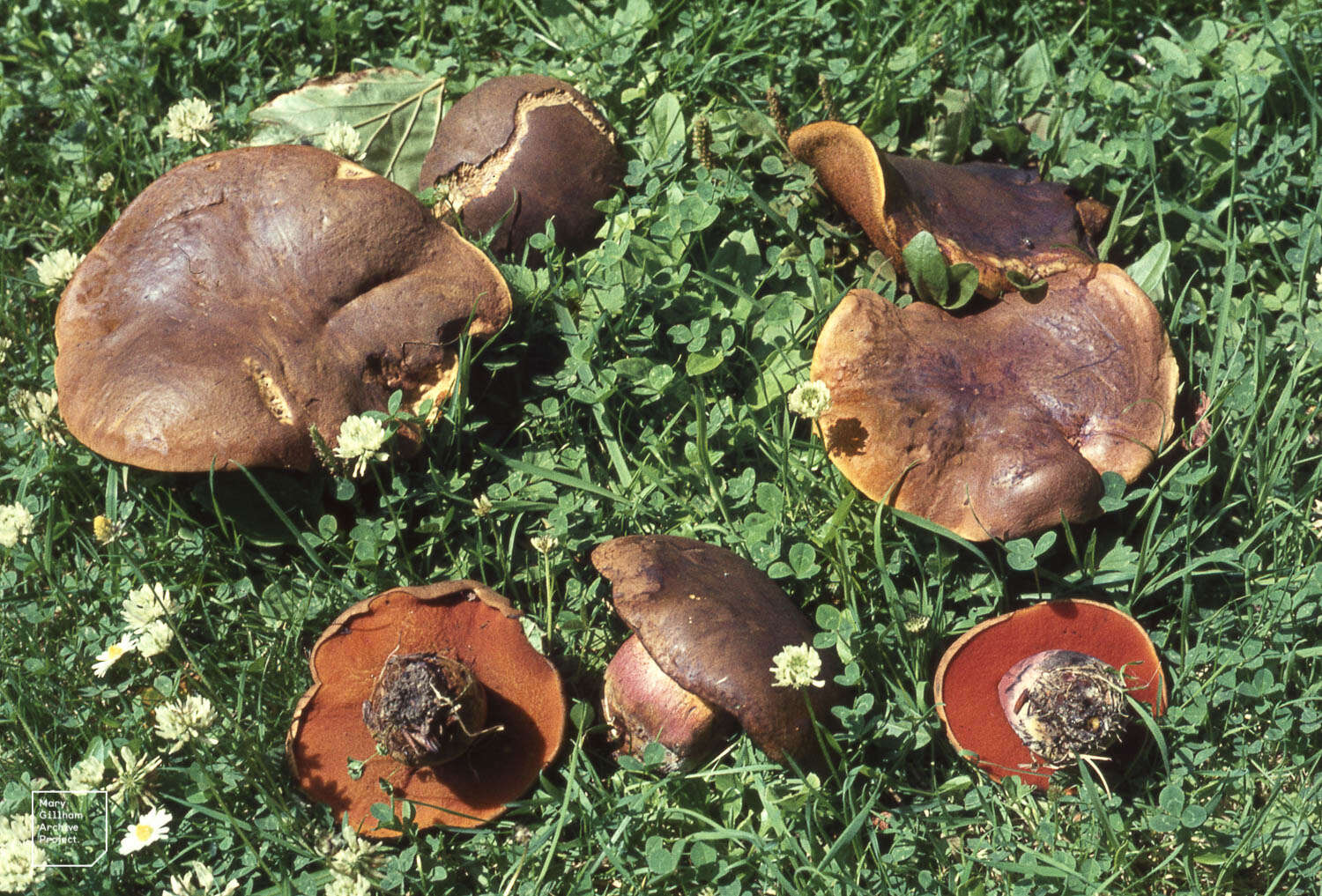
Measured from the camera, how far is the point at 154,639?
8.96ft

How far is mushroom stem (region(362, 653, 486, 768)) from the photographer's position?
2445 mm

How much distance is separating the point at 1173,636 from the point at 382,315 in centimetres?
225

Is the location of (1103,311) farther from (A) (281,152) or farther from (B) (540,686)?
(A) (281,152)

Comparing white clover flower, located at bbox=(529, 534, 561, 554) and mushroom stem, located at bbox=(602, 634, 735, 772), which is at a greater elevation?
white clover flower, located at bbox=(529, 534, 561, 554)

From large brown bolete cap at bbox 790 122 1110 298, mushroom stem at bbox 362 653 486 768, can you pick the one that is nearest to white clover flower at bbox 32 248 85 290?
mushroom stem at bbox 362 653 486 768

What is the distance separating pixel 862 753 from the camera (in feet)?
9.15

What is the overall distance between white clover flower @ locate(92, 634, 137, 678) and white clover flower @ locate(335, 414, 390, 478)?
2.52ft

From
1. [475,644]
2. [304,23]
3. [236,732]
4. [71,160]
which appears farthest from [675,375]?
[71,160]

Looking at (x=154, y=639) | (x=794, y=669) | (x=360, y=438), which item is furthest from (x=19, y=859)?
(x=794, y=669)

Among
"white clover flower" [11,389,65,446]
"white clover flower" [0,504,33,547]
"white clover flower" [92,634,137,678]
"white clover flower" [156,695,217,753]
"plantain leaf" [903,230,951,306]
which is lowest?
"white clover flower" [92,634,137,678]

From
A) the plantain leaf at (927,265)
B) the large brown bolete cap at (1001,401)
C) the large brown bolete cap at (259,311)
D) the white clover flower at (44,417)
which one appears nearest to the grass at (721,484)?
the white clover flower at (44,417)

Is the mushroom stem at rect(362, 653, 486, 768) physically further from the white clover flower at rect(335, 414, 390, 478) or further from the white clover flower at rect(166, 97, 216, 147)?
the white clover flower at rect(166, 97, 216, 147)

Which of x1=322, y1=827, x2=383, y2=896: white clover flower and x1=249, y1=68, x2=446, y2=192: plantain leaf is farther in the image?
x1=249, y1=68, x2=446, y2=192: plantain leaf

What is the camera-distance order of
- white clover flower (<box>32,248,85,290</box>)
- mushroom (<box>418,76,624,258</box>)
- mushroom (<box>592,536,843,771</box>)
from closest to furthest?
mushroom (<box>592,536,843,771</box>)
mushroom (<box>418,76,624,258</box>)
white clover flower (<box>32,248,85,290</box>)
